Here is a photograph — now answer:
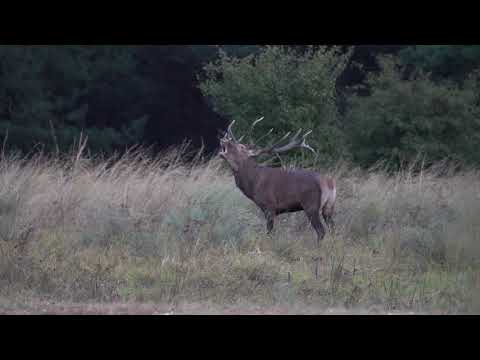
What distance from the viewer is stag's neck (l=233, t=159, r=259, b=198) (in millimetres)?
11875

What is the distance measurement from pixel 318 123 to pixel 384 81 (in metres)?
4.15

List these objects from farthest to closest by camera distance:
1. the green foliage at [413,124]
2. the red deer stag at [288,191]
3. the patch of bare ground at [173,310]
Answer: the green foliage at [413,124] → the red deer stag at [288,191] → the patch of bare ground at [173,310]

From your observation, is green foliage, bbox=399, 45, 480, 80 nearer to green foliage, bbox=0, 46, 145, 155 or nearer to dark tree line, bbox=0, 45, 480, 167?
dark tree line, bbox=0, 45, 480, 167

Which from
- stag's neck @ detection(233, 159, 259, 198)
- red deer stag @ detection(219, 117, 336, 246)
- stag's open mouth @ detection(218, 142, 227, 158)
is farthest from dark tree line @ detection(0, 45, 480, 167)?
red deer stag @ detection(219, 117, 336, 246)

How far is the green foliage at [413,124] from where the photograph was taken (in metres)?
22.1

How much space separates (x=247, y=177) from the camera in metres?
12.0

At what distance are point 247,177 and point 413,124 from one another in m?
11.3

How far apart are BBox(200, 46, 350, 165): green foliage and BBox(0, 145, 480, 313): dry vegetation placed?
5.04 meters

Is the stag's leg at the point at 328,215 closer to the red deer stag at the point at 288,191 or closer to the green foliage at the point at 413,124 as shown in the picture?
the red deer stag at the point at 288,191

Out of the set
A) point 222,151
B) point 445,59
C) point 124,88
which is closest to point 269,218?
point 222,151

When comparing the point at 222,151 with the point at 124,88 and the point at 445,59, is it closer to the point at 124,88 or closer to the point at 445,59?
the point at 445,59

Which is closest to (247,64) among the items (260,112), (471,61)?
(260,112)

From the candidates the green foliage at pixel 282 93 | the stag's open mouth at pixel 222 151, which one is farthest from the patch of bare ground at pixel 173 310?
the green foliage at pixel 282 93

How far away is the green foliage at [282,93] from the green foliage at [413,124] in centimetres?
→ 312
